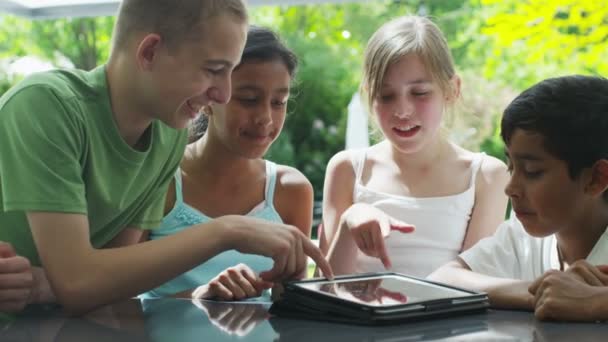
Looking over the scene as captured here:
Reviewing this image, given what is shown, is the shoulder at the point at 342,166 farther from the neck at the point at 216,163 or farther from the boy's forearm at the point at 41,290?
the boy's forearm at the point at 41,290

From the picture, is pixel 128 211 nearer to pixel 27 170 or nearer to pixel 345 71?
pixel 27 170

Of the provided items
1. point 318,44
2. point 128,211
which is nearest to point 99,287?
point 128,211

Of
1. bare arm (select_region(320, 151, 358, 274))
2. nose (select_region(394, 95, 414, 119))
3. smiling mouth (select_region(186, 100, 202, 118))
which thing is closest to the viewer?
smiling mouth (select_region(186, 100, 202, 118))

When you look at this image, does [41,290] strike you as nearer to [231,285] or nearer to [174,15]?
[231,285]

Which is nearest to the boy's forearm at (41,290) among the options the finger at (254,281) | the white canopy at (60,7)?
the finger at (254,281)

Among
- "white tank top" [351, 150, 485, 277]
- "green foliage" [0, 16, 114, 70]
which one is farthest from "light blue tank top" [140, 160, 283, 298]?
"green foliage" [0, 16, 114, 70]

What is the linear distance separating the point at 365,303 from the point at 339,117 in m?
7.57

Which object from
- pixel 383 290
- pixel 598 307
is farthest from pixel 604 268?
pixel 383 290

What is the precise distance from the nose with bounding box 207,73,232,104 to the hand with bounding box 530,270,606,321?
71 centimetres

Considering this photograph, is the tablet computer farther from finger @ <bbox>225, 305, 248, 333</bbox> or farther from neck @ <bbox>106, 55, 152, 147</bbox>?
neck @ <bbox>106, 55, 152, 147</bbox>

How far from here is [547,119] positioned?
5.85ft

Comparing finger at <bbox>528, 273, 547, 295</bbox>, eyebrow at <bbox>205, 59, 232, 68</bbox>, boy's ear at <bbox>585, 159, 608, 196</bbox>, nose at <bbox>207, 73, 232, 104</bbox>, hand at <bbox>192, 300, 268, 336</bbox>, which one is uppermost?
eyebrow at <bbox>205, 59, 232, 68</bbox>

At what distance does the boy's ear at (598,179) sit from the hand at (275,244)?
0.63 metres

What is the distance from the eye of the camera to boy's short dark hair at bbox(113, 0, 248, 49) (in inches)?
64.7
